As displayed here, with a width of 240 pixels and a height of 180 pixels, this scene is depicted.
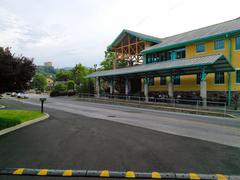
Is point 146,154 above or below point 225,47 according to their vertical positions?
below

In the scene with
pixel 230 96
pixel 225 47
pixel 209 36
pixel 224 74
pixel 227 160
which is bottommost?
pixel 227 160

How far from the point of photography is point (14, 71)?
28.2ft

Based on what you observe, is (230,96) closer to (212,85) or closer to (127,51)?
(212,85)

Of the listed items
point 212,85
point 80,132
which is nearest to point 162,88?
point 212,85

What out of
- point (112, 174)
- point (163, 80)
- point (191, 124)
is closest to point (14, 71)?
point (112, 174)

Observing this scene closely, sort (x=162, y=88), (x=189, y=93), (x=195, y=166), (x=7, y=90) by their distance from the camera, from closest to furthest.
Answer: (x=195, y=166) → (x=7, y=90) → (x=189, y=93) → (x=162, y=88)

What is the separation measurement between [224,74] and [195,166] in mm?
18383

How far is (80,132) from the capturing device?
7871 mm

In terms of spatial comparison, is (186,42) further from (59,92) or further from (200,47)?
(59,92)

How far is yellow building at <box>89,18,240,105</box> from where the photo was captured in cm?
1769

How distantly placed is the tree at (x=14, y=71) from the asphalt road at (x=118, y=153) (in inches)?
121

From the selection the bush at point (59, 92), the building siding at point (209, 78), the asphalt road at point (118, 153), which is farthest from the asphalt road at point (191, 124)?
the bush at point (59, 92)

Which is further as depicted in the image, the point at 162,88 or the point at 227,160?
the point at 162,88

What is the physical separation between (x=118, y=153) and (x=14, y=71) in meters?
7.03
